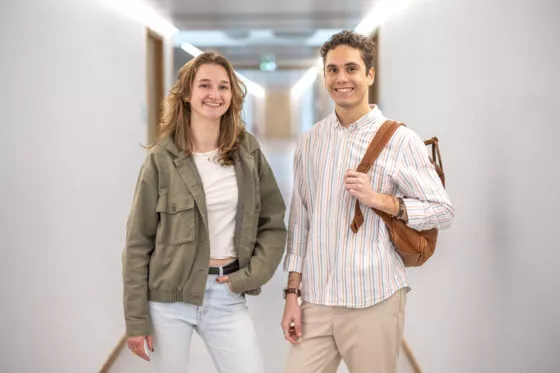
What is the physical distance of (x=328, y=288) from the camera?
1788 mm

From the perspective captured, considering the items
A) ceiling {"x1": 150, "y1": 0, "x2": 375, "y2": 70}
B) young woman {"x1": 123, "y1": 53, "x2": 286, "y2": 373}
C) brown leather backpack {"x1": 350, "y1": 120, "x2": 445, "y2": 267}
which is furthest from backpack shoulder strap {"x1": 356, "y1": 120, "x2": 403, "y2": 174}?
ceiling {"x1": 150, "y1": 0, "x2": 375, "y2": 70}

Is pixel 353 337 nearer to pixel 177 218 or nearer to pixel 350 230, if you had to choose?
pixel 350 230

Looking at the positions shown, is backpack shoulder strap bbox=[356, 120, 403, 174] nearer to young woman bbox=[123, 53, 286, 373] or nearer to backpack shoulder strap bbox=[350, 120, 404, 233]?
backpack shoulder strap bbox=[350, 120, 404, 233]

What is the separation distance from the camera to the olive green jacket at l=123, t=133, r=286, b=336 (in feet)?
5.83

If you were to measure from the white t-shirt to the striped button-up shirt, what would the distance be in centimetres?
22

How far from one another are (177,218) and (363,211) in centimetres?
56

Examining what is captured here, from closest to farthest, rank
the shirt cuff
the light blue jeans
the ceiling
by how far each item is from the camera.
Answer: the shirt cuff < the light blue jeans < the ceiling

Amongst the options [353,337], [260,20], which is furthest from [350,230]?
[260,20]

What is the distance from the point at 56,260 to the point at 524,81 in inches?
82.2

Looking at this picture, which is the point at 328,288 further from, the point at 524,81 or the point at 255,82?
the point at 255,82

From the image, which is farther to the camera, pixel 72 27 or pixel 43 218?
pixel 72 27

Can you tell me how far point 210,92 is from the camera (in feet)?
5.96

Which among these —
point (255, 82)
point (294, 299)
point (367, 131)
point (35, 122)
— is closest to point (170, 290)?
point (294, 299)

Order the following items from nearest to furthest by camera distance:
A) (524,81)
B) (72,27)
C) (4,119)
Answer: (524,81) → (4,119) → (72,27)
